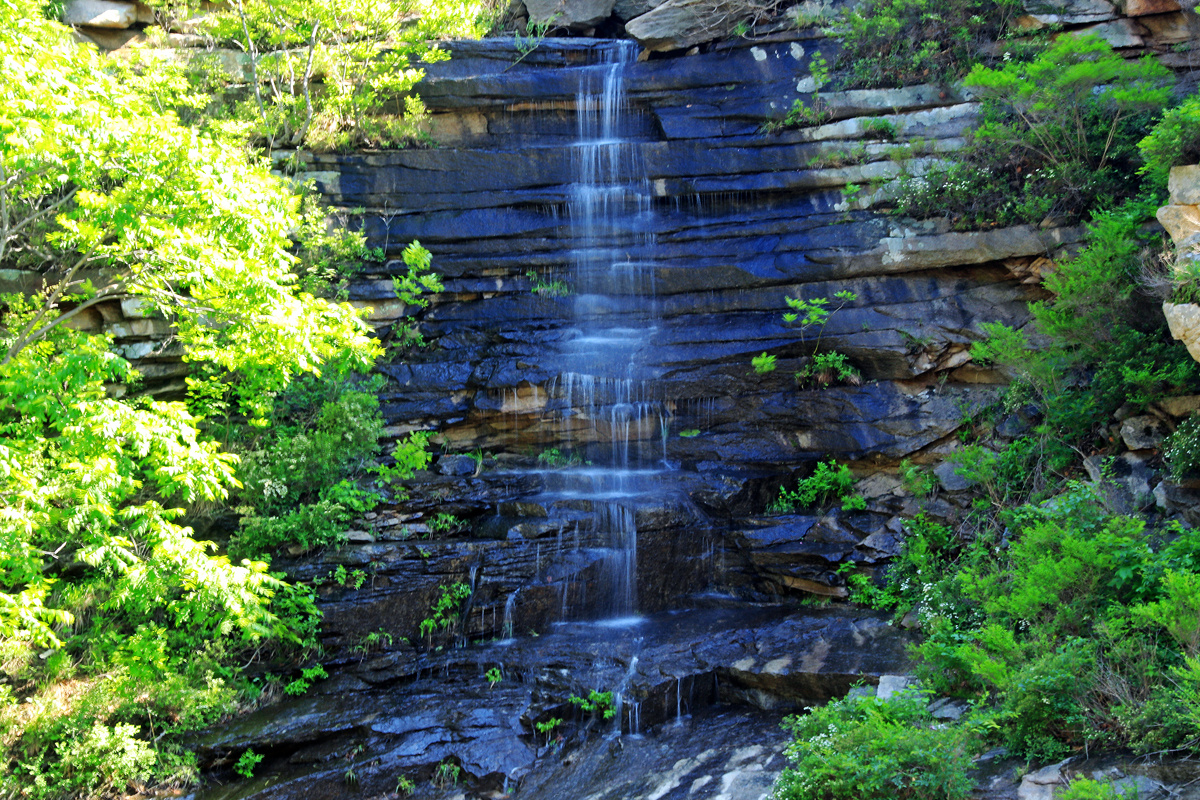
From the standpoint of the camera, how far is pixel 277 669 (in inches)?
331

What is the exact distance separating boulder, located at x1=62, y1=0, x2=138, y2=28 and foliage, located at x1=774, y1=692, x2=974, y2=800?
1448 centimetres

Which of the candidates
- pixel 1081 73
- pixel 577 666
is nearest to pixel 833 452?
pixel 577 666

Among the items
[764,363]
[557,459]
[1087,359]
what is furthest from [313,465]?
[1087,359]

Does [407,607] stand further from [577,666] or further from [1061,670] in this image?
[1061,670]

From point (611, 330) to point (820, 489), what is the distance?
401 centimetres

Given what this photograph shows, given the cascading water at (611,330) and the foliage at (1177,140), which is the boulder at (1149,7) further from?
the cascading water at (611,330)

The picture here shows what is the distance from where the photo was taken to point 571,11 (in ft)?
48.5

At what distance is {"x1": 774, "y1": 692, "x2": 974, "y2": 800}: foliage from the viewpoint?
14.9 ft

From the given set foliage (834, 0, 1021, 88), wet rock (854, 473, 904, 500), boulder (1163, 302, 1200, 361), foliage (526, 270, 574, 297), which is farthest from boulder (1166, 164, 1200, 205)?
foliage (526, 270, 574, 297)

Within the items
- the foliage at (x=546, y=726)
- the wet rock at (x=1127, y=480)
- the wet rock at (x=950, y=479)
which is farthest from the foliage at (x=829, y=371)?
the foliage at (x=546, y=726)

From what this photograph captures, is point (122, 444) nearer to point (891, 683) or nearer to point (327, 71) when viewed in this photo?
point (891, 683)

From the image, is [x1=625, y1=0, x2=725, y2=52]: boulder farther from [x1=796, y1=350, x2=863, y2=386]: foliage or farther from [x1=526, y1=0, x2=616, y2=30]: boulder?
[x1=796, y1=350, x2=863, y2=386]: foliage

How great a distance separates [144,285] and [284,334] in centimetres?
152

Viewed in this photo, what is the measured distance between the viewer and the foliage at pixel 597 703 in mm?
7621
